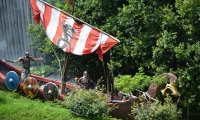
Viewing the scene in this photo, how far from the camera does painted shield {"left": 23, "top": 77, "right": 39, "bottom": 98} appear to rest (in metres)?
12.0

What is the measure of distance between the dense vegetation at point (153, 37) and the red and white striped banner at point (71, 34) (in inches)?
73.7

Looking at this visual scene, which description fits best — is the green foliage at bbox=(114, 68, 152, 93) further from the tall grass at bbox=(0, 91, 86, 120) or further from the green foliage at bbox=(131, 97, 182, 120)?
the tall grass at bbox=(0, 91, 86, 120)

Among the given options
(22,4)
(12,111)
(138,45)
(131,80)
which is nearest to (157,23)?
(138,45)

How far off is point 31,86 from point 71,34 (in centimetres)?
225

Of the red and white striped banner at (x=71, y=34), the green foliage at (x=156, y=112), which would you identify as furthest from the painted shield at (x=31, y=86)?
the green foliage at (x=156, y=112)

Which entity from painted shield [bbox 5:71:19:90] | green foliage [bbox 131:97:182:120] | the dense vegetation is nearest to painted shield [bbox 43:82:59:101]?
painted shield [bbox 5:71:19:90]

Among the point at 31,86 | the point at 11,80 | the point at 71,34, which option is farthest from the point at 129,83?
the point at 11,80

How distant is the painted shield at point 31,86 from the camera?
12.0 metres

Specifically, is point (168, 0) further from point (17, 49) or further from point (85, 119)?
point (17, 49)

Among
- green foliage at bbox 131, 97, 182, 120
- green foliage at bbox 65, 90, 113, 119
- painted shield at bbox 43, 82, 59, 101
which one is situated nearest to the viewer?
green foliage at bbox 131, 97, 182, 120

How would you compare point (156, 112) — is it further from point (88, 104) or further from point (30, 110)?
point (30, 110)

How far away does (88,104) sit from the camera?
10.2 metres

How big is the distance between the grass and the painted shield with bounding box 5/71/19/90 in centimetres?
43

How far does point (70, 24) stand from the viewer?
1216 centimetres
